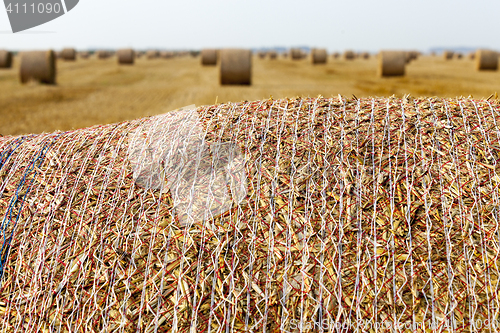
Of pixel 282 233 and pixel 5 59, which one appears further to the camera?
pixel 5 59

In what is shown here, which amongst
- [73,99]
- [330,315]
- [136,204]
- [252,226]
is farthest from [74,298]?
[73,99]

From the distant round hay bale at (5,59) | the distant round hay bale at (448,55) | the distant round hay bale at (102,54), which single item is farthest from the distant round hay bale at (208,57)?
the distant round hay bale at (448,55)

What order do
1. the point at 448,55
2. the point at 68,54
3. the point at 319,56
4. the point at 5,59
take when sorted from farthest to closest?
the point at 448,55 < the point at 68,54 < the point at 319,56 < the point at 5,59

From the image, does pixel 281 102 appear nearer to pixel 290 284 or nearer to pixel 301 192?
pixel 301 192

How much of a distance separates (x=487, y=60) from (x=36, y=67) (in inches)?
1306

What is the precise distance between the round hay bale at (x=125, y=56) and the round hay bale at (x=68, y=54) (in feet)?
31.7

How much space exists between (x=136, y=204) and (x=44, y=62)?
2552cm

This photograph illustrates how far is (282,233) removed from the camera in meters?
2.39

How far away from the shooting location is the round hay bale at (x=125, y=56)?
4300 centimetres

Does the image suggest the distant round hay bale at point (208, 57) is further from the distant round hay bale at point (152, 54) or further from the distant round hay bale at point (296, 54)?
the distant round hay bale at point (152, 54)

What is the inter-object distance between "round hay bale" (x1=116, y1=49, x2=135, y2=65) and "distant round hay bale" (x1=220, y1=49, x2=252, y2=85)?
2517cm

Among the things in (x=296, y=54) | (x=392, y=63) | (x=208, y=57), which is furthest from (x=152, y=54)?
(x=392, y=63)

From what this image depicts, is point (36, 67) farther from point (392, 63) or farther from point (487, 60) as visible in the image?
point (487, 60)

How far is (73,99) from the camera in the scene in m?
19.5
